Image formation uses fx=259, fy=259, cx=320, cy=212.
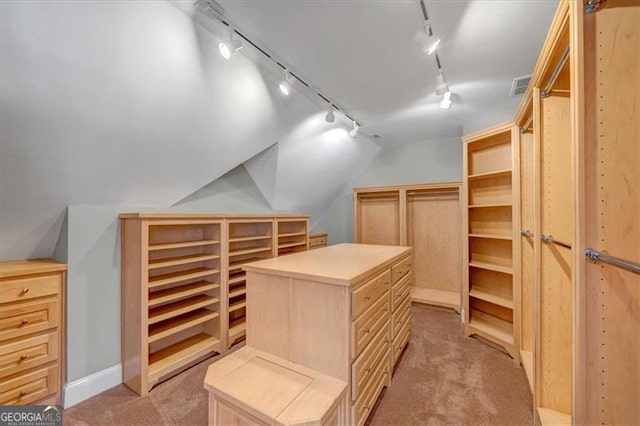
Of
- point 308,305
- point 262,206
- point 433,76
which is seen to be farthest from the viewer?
point 262,206

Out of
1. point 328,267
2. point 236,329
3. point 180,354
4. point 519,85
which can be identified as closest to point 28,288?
point 180,354

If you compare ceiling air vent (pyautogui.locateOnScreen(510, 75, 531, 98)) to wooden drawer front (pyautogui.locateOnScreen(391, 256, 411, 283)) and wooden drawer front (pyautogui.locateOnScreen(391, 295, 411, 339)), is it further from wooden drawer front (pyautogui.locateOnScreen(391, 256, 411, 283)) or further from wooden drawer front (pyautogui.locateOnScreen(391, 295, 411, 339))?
wooden drawer front (pyautogui.locateOnScreen(391, 295, 411, 339))

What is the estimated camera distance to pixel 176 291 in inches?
93.4

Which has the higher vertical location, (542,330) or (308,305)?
(308,305)

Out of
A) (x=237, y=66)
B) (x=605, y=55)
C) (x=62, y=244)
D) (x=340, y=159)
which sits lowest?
(x=62, y=244)

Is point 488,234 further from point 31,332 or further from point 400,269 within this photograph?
point 31,332

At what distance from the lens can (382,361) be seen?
1860mm

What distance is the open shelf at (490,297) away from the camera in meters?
2.58

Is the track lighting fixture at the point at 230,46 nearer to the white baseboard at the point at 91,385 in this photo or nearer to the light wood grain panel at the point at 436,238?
the white baseboard at the point at 91,385

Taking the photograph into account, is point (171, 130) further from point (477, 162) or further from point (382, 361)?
point (477, 162)

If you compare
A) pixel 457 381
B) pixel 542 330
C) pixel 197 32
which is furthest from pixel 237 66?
pixel 457 381

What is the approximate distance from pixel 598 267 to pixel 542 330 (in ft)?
2.87

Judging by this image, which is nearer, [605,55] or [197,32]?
[605,55]

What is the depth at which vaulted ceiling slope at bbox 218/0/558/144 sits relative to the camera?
57.9 inches
